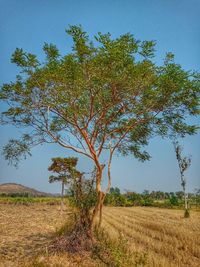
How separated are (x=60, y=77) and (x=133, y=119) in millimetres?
3746

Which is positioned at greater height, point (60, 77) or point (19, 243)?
point (60, 77)

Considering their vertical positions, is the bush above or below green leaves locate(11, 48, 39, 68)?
below

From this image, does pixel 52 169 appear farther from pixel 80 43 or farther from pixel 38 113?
pixel 80 43

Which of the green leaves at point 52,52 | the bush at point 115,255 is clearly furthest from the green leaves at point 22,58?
the bush at point 115,255

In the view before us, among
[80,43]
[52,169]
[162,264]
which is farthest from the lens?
[52,169]

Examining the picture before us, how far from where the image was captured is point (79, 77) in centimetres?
955

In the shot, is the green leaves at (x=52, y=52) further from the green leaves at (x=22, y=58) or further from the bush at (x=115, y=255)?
the bush at (x=115, y=255)

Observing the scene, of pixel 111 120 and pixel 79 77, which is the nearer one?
pixel 79 77

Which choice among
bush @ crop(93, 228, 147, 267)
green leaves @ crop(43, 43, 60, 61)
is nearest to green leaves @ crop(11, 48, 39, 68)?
green leaves @ crop(43, 43, 60, 61)

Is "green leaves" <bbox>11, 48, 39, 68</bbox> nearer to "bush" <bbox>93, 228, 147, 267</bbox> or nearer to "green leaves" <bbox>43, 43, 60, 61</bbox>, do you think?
"green leaves" <bbox>43, 43, 60, 61</bbox>

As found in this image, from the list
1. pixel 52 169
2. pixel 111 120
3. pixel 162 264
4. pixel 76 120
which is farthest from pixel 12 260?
pixel 52 169

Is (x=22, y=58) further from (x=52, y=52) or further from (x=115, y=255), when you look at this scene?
(x=115, y=255)

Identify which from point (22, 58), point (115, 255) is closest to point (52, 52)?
point (22, 58)

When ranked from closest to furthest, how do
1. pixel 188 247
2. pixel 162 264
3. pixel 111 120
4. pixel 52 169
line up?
pixel 162 264 → pixel 188 247 → pixel 111 120 → pixel 52 169
